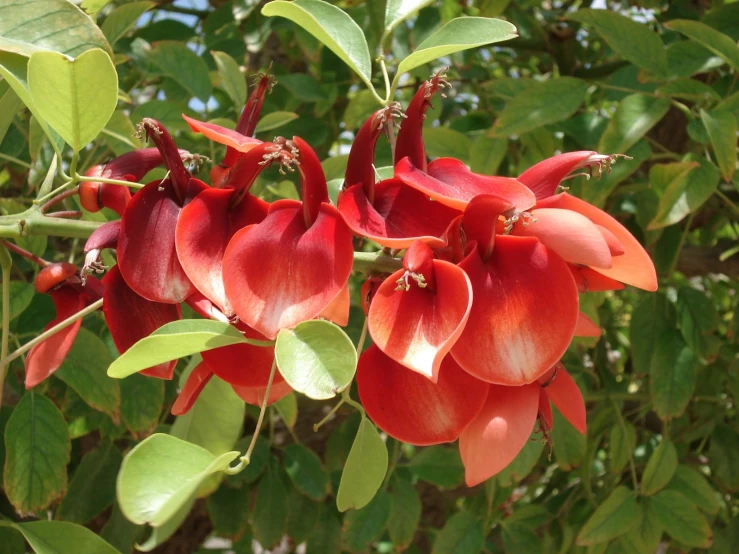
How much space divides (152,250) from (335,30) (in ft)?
0.50

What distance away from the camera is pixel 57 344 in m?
0.39

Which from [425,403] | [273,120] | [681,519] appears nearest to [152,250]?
[425,403]

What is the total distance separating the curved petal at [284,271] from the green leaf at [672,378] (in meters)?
0.59

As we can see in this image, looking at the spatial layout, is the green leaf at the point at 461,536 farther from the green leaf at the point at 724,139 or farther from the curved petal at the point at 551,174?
the curved petal at the point at 551,174

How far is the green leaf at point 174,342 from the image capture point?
28 cm

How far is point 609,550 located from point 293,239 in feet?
2.02

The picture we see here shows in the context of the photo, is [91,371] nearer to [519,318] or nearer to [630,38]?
[519,318]

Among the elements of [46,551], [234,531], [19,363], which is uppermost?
[46,551]

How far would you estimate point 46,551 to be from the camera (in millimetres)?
452

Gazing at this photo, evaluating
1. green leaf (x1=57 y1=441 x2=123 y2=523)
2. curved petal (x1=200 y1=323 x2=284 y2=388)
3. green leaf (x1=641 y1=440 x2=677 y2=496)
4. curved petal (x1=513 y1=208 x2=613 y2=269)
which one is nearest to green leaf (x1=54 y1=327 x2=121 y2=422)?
green leaf (x1=57 y1=441 x2=123 y2=523)

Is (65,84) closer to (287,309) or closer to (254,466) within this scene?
(287,309)

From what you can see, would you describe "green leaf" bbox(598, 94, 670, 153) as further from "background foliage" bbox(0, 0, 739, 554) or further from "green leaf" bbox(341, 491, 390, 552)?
"green leaf" bbox(341, 491, 390, 552)

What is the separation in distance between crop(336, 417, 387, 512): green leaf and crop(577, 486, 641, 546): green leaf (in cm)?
43

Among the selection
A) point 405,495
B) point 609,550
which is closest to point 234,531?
point 405,495
